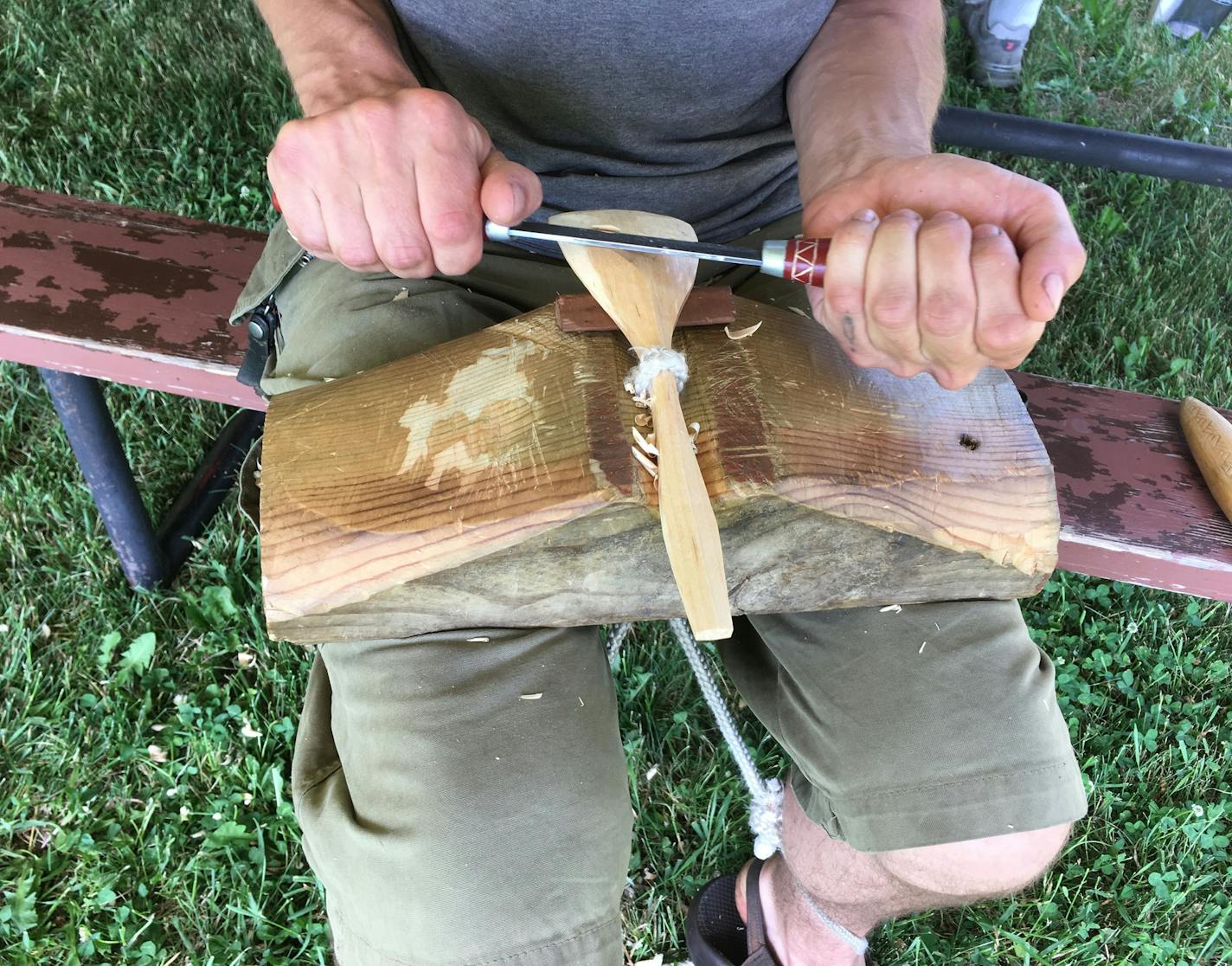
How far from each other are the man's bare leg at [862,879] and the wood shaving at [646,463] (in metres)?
0.57

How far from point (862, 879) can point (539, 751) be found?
548 millimetres

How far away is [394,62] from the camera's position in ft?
3.88

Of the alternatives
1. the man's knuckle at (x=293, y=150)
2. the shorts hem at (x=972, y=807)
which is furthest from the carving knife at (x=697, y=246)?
the shorts hem at (x=972, y=807)

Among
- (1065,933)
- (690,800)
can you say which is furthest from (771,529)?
(1065,933)

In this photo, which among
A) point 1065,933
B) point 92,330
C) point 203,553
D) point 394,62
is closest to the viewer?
point 394,62

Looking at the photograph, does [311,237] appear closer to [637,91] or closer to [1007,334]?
[637,91]

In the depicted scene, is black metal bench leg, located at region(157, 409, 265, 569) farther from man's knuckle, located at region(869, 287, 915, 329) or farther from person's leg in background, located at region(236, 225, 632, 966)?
man's knuckle, located at region(869, 287, 915, 329)

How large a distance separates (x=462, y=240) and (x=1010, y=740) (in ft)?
2.75

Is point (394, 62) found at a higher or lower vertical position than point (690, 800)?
higher

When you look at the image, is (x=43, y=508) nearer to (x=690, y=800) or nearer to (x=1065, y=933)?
(x=690, y=800)

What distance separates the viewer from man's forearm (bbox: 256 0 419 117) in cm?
114

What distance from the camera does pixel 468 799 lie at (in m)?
1.02

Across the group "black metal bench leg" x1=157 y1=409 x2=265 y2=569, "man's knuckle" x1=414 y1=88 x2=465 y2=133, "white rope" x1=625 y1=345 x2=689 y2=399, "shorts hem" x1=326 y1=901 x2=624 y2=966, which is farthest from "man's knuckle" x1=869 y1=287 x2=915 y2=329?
"black metal bench leg" x1=157 y1=409 x2=265 y2=569

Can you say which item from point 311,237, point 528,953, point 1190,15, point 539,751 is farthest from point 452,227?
point 1190,15
